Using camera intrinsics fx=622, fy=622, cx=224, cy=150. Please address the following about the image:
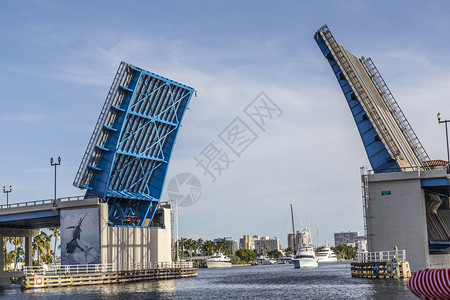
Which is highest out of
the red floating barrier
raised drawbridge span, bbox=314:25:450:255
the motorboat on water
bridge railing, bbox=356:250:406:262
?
raised drawbridge span, bbox=314:25:450:255

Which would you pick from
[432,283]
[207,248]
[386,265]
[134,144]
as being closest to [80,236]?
[134,144]

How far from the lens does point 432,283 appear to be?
40.7 ft

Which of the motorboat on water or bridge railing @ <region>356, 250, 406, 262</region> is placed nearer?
bridge railing @ <region>356, 250, 406, 262</region>

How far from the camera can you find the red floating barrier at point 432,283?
1218cm

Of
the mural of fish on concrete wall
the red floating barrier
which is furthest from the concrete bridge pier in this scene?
the red floating barrier

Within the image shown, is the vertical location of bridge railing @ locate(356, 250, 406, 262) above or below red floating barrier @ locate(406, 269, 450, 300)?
below

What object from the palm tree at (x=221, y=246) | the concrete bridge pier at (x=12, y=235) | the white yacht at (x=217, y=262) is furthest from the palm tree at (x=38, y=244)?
the palm tree at (x=221, y=246)

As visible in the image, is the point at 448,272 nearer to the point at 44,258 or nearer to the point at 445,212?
the point at 445,212

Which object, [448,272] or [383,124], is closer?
[448,272]

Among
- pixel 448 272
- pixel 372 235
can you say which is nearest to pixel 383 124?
pixel 372 235

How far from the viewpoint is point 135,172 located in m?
52.0

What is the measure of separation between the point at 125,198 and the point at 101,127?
769cm

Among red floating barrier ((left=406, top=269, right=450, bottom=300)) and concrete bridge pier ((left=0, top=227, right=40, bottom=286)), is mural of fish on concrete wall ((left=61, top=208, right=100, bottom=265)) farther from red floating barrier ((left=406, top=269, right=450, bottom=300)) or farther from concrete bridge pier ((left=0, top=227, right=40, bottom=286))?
red floating barrier ((left=406, top=269, right=450, bottom=300))

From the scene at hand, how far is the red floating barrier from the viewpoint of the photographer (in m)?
12.2
